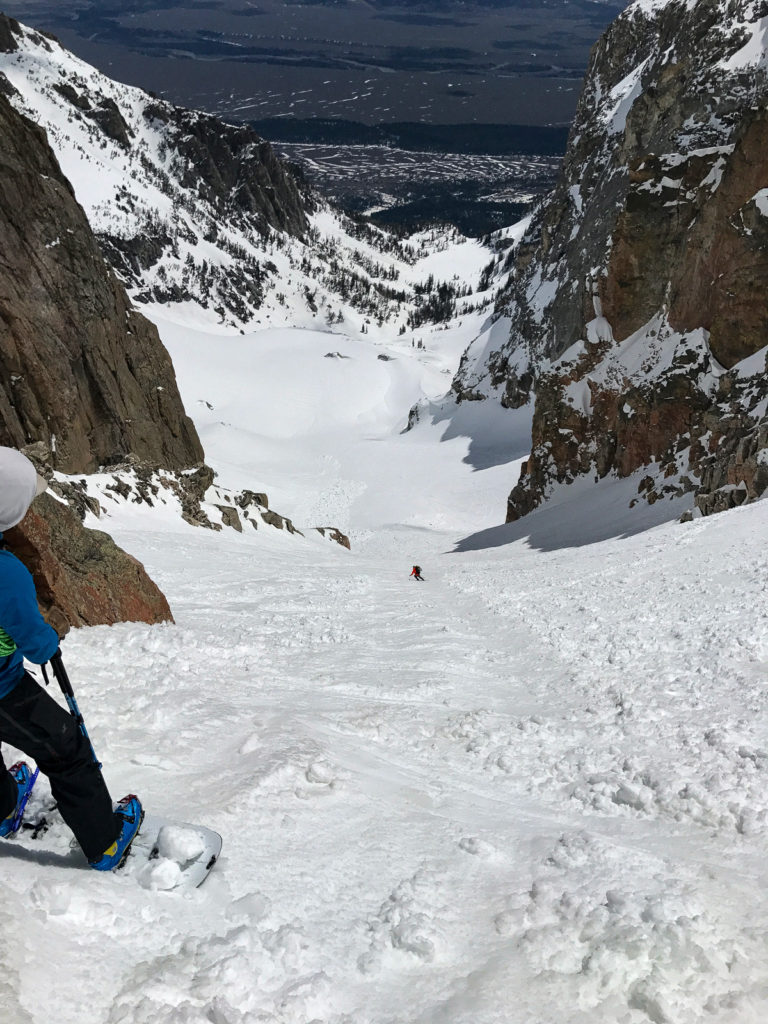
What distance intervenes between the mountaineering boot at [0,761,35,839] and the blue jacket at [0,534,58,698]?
800mm

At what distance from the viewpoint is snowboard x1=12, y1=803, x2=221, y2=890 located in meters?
3.77

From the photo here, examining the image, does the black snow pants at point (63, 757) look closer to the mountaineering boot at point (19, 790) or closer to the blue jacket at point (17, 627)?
the blue jacket at point (17, 627)

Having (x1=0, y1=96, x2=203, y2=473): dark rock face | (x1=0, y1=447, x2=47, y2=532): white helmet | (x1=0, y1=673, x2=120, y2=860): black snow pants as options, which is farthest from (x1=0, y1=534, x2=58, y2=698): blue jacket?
(x1=0, y1=96, x2=203, y2=473): dark rock face

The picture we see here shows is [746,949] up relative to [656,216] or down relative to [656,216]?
down

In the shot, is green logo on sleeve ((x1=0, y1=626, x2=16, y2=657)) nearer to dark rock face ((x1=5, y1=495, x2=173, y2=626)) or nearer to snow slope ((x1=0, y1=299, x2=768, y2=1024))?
snow slope ((x1=0, y1=299, x2=768, y2=1024))

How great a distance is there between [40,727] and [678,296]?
4269cm

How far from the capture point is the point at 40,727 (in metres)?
3.67

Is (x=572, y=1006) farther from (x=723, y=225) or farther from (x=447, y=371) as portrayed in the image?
(x=447, y=371)

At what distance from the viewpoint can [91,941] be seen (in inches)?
132

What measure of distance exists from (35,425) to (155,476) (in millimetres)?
5272

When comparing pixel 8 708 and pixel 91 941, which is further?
pixel 8 708

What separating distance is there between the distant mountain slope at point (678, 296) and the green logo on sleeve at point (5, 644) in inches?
904

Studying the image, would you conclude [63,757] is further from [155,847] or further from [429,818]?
[429,818]

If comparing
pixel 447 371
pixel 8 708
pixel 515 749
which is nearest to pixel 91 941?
pixel 8 708
